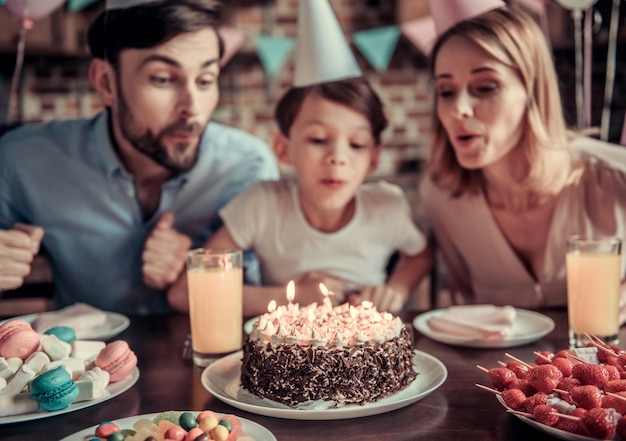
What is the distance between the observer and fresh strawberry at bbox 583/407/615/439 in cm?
74

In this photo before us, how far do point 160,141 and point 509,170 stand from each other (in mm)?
922

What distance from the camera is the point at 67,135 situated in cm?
181

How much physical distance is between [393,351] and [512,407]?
19 cm

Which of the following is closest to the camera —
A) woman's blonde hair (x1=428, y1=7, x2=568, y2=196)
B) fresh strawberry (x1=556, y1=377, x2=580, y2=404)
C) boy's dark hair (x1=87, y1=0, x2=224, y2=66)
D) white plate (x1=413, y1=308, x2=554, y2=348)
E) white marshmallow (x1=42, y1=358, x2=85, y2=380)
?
fresh strawberry (x1=556, y1=377, x2=580, y2=404)

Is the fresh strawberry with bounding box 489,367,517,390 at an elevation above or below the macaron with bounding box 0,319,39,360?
below

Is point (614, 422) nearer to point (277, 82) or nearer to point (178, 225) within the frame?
point (178, 225)

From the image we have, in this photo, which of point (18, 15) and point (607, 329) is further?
point (18, 15)

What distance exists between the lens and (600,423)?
737 mm

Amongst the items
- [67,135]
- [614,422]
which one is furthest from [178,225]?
[614,422]

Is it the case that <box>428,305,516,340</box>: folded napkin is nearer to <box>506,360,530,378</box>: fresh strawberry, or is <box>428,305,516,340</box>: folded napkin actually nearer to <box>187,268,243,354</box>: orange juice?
<box>506,360,530,378</box>: fresh strawberry

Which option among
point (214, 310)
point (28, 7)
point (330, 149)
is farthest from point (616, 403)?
point (28, 7)

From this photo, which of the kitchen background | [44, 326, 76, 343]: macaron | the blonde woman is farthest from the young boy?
the kitchen background

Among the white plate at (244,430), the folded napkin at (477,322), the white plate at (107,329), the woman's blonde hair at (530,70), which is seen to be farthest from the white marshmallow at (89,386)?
the woman's blonde hair at (530,70)

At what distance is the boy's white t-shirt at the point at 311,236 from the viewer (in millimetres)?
1709
